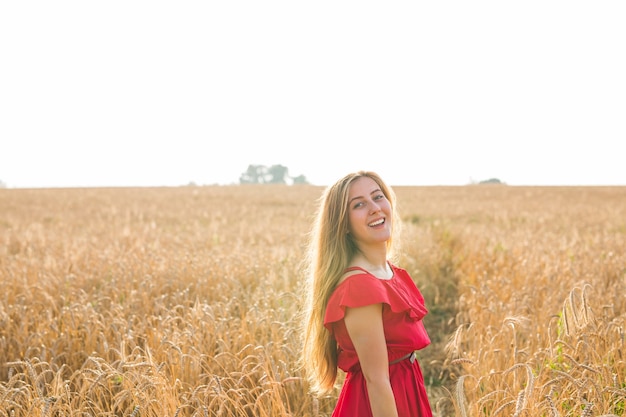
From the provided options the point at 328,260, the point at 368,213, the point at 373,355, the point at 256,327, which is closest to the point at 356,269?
the point at 328,260

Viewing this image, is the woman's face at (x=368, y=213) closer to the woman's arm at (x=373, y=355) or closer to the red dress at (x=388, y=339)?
the red dress at (x=388, y=339)

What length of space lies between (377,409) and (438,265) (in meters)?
6.56

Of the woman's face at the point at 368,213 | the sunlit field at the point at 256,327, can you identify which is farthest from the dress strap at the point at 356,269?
the sunlit field at the point at 256,327

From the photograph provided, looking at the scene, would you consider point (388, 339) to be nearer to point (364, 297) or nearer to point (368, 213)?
point (364, 297)

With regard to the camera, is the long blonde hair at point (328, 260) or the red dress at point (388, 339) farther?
the long blonde hair at point (328, 260)

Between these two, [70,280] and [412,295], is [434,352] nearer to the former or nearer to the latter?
[412,295]

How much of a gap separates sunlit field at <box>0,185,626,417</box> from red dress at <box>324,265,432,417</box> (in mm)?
219

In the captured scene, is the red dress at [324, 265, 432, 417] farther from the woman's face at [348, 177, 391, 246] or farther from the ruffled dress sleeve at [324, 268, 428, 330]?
the woman's face at [348, 177, 391, 246]

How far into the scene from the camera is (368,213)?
2.25 meters

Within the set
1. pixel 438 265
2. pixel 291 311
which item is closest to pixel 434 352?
pixel 291 311

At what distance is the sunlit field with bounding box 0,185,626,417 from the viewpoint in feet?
8.93

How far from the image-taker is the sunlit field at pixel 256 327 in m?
2.72

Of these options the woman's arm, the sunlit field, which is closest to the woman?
the woman's arm

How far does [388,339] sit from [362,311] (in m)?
0.27
